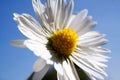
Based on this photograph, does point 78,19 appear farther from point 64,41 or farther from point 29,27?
point 29,27

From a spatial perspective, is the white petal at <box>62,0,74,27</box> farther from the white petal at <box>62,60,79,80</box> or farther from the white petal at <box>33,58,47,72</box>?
the white petal at <box>33,58,47,72</box>

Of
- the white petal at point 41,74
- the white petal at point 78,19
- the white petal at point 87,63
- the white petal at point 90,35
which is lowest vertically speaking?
the white petal at point 41,74

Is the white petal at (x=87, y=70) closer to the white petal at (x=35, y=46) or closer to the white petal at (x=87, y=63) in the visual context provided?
the white petal at (x=87, y=63)

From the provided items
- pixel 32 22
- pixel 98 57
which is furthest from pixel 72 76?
pixel 32 22

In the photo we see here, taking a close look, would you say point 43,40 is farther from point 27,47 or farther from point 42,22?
point 27,47

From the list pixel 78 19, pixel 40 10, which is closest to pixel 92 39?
pixel 78 19

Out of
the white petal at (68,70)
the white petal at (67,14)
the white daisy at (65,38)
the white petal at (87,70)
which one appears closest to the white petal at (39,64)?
the white daisy at (65,38)
